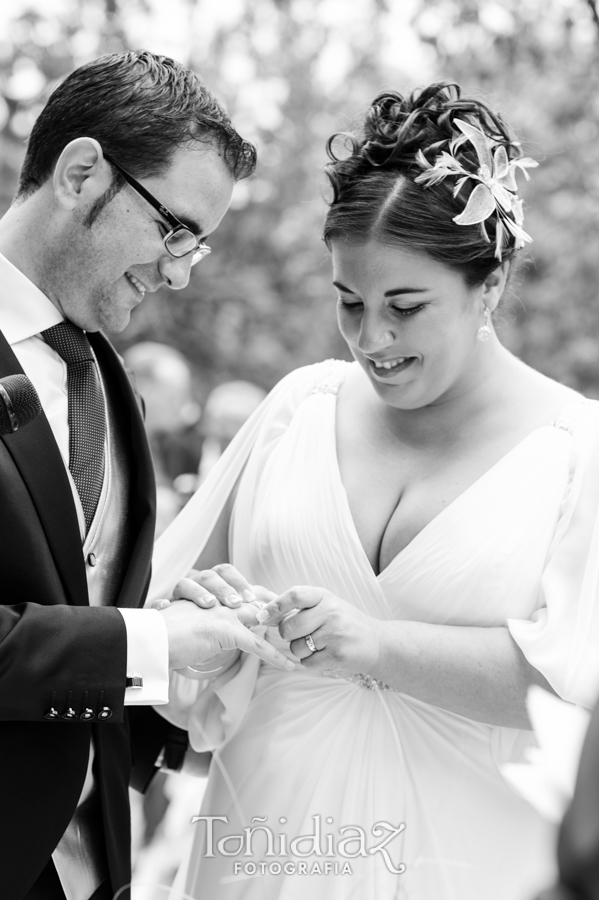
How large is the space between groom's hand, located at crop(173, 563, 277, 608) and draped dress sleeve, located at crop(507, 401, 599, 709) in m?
0.68

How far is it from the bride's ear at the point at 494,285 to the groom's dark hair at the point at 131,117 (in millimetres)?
820

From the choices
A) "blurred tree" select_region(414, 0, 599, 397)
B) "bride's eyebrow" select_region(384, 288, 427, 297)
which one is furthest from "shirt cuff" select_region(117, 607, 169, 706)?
"blurred tree" select_region(414, 0, 599, 397)

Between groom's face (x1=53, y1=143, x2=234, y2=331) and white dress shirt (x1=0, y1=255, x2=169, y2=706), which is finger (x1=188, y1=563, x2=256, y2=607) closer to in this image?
white dress shirt (x1=0, y1=255, x2=169, y2=706)

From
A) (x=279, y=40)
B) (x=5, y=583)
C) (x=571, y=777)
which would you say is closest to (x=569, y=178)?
(x=279, y=40)

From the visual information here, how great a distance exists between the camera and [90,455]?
2.33 metres

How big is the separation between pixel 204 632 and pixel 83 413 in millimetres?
645

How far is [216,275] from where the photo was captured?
10.9m

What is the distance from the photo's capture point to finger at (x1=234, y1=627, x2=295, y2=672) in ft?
7.48

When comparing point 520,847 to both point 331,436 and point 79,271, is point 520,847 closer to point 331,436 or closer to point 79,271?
point 331,436

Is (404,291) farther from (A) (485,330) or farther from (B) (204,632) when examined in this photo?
(B) (204,632)

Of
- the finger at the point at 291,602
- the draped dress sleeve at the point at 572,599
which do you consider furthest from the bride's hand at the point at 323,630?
the draped dress sleeve at the point at 572,599

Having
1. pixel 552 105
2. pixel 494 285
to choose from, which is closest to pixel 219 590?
pixel 494 285

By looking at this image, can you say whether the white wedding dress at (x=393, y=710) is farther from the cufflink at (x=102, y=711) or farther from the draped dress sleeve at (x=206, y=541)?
the cufflink at (x=102, y=711)

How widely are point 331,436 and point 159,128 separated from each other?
1.05 m
